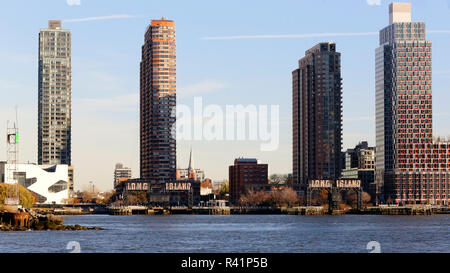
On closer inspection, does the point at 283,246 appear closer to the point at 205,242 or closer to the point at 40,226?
the point at 205,242

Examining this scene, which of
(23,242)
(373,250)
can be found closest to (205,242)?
(23,242)

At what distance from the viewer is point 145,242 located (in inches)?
3150

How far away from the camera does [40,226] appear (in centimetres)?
10444
